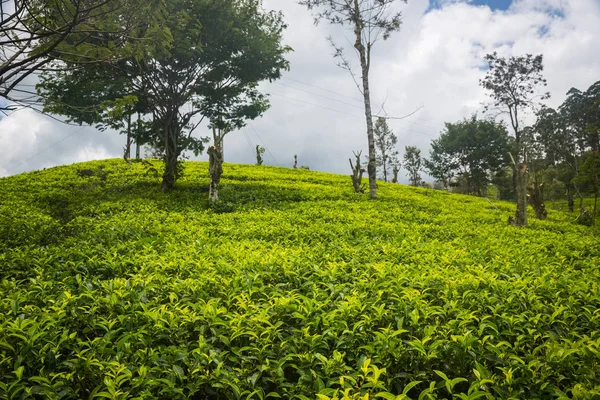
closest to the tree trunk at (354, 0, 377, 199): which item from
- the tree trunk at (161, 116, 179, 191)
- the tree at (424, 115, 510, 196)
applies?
the tree trunk at (161, 116, 179, 191)

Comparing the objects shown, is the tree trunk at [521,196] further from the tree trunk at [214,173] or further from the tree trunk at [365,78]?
the tree trunk at [214,173]

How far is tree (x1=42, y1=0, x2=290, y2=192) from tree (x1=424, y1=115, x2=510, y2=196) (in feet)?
137

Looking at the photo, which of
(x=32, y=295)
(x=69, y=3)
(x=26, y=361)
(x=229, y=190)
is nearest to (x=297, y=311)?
(x=26, y=361)

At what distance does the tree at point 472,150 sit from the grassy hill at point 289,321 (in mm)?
47758

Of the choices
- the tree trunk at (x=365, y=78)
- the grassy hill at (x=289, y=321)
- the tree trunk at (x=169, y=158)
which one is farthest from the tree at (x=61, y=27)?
the tree trunk at (x=365, y=78)

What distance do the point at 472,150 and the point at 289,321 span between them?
5567cm

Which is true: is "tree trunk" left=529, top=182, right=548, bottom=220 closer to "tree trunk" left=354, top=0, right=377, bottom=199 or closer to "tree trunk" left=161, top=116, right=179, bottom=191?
"tree trunk" left=354, top=0, right=377, bottom=199

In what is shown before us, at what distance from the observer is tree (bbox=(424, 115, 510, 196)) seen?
50.8m

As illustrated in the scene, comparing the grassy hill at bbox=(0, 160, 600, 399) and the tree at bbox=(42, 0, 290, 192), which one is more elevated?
the tree at bbox=(42, 0, 290, 192)

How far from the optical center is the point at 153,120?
18.3m

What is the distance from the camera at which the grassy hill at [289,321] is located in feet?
9.86

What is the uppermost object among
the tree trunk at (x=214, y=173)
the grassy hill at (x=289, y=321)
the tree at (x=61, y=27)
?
the tree at (x=61, y=27)

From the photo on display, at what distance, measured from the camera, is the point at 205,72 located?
1838cm

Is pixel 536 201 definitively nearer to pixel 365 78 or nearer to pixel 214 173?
pixel 365 78
